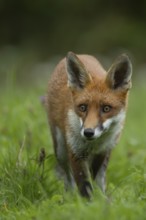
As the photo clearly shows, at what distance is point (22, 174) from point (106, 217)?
6.18 ft

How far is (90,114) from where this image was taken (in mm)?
6801

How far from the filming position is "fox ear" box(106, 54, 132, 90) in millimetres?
7145

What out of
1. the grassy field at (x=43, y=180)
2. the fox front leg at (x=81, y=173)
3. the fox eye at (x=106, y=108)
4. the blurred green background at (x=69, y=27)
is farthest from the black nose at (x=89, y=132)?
the blurred green background at (x=69, y=27)

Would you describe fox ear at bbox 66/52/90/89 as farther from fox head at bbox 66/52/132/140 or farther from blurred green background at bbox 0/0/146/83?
blurred green background at bbox 0/0/146/83

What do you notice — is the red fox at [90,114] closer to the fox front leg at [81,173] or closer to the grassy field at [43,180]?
the fox front leg at [81,173]

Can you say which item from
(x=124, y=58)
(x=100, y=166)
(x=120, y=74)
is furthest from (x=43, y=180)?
(x=124, y=58)

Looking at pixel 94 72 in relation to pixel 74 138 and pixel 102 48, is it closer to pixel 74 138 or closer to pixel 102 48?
pixel 74 138

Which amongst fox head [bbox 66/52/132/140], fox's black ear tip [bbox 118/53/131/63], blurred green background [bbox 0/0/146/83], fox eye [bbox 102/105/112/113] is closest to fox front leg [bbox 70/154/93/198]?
fox head [bbox 66/52/132/140]

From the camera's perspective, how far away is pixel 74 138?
729 centimetres

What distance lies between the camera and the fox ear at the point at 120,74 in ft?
23.4

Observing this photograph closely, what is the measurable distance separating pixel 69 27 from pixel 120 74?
20.1 m

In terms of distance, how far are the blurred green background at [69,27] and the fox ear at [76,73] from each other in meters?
17.7

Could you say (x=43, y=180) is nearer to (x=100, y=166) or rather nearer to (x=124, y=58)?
(x=100, y=166)

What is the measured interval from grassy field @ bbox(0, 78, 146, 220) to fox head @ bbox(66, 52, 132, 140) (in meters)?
0.58
